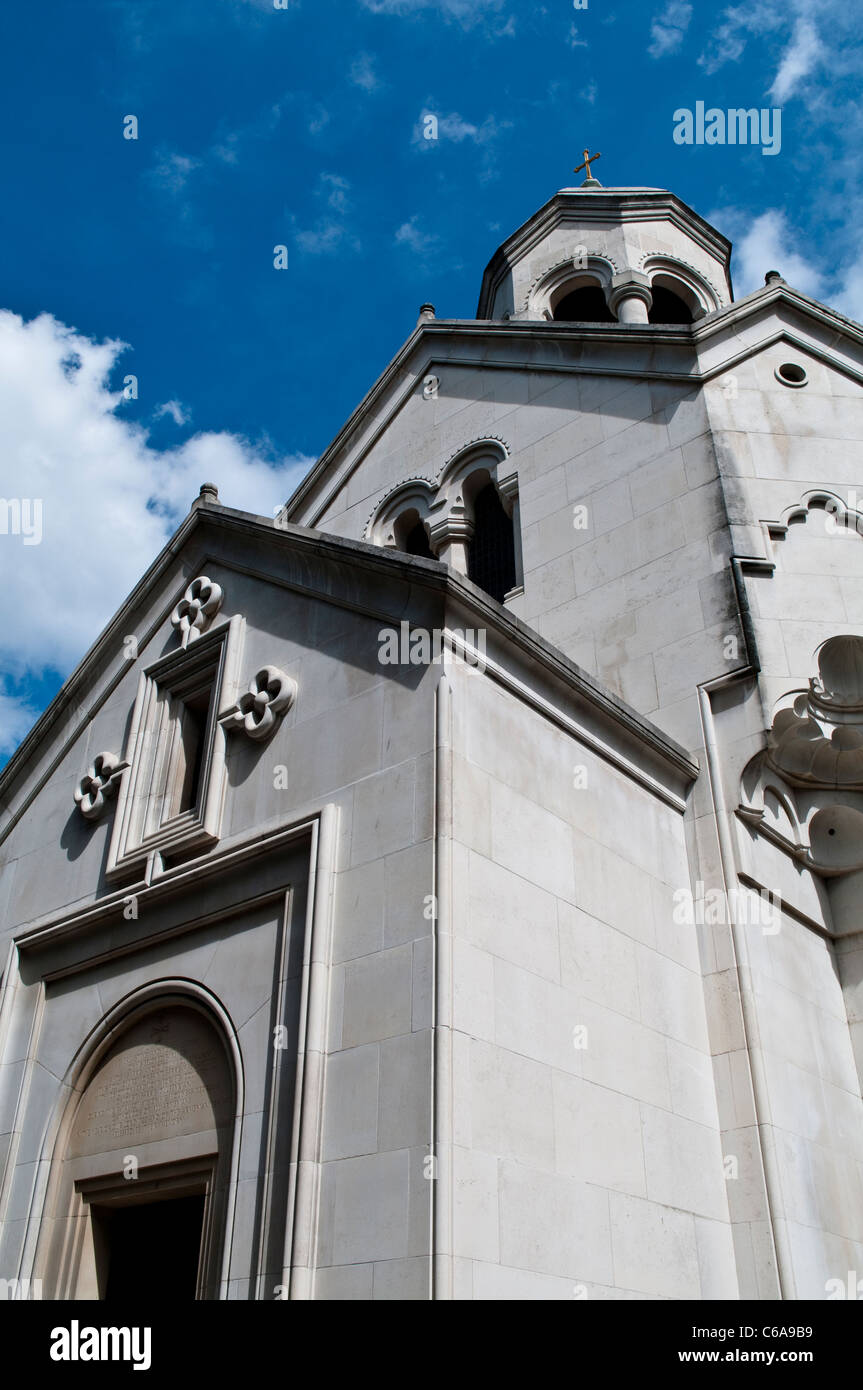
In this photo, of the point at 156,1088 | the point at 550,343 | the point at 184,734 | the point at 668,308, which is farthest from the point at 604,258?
the point at 156,1088

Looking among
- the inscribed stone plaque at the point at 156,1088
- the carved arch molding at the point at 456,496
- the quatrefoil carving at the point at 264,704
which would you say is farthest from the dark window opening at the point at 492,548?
the inscribed stone plaque at the point at 156,1088

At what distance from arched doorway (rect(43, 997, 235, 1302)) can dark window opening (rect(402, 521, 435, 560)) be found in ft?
36.8

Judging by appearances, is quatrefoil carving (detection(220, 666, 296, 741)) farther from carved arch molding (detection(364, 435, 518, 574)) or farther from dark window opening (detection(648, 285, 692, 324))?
dark window opening (detection(648, 285, 692, 324))

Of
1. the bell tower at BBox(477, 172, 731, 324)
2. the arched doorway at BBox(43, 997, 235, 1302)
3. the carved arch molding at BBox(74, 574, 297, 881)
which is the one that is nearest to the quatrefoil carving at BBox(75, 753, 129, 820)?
the carved arch molding at BBox(74, 574, 297, 881)

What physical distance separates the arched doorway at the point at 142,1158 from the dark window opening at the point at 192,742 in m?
2.57

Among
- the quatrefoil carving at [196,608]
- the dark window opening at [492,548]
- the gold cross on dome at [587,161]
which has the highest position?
the gold cross on dome at [587,161]

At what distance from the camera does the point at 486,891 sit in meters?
9.89

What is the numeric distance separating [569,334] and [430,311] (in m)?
5.20

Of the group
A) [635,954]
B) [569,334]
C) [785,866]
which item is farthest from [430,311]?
[635,954]

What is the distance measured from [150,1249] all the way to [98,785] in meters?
5.36

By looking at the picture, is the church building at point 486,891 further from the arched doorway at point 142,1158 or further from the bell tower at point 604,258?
the bell tower at point 604,258

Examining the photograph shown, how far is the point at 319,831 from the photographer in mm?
10695

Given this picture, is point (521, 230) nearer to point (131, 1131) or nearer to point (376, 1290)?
point (131, 1131)

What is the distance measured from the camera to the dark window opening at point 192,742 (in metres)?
13.4
